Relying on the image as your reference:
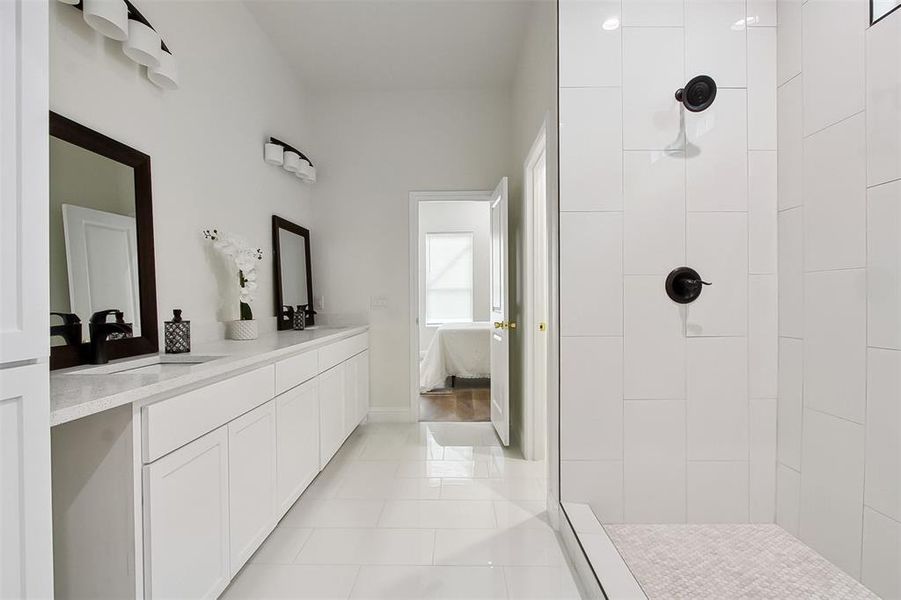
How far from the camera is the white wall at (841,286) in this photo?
1.49 m

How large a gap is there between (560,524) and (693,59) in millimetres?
2127

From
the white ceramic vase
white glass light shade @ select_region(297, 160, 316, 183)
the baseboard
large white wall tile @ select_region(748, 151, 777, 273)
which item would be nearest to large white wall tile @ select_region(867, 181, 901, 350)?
large white wall tile @ select_region(748, 151, 777, 273)

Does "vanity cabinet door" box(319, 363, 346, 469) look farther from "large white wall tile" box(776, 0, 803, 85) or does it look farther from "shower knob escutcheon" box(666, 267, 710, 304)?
"large white wall tile" box(776, 0, 803, 85)

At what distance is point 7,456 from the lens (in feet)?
2.80

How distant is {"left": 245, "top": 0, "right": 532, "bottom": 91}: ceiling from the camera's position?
3055 mm

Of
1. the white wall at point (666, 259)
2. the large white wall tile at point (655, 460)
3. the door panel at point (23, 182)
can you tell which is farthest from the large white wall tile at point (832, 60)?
the door panel at point (23, 182)

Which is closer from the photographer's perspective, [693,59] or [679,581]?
[679,581]

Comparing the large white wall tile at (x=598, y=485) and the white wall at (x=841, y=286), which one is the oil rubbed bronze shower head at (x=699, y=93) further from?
the large white wall tile at (x=598, y=485)

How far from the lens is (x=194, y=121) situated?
96.7 inches

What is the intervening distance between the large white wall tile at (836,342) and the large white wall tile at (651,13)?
1.22 meters

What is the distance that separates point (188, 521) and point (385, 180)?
3.32 m

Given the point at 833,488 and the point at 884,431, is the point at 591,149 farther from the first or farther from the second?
the point at 833,488

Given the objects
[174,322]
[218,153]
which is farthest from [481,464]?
[218,153]

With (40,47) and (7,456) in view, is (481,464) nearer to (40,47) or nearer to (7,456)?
(7,456)
